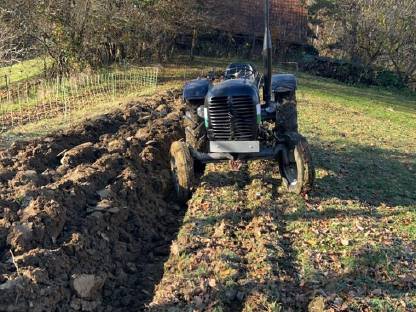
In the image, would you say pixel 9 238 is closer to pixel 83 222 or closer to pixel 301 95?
pixel 83 222

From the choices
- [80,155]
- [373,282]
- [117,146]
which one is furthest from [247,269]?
[117,146]

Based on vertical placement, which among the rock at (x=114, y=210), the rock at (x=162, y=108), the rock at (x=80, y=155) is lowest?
the rock at (x=114, y=210)

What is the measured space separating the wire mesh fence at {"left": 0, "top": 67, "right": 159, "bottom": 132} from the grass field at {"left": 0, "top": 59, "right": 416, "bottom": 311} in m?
6.03

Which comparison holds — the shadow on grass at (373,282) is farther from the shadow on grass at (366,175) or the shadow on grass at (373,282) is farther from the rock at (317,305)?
the shadow on grass at (366,175)

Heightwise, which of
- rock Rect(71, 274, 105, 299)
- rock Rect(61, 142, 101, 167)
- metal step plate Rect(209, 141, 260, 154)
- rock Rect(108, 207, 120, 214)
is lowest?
rock Rect(71, 274, 105, 299)

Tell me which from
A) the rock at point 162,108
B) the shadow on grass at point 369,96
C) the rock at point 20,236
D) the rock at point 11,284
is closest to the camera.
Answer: the rock at point 11,284

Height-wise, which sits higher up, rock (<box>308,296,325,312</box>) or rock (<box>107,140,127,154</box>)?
rock (<box>107,140,127,154</box>)

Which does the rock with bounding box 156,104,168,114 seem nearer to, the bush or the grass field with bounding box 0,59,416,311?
the grass field with bounding box 0,59,416,311

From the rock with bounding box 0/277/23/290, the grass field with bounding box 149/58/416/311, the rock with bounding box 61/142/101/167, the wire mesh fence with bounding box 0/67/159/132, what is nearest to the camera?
the rock with bounding box 0/277/23/290

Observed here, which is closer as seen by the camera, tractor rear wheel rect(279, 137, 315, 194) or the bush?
tractor rear wheel rect(279, 137, 315, 194)

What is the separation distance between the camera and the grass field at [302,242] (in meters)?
4.43

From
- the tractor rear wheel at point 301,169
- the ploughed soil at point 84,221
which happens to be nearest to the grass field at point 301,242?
the tractor rear wheel at point 301,169

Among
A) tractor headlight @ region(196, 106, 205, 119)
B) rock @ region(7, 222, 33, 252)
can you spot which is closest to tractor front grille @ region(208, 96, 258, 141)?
tractor headlight @ region(196, 106, 205, 119)

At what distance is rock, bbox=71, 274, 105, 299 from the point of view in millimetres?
4445
